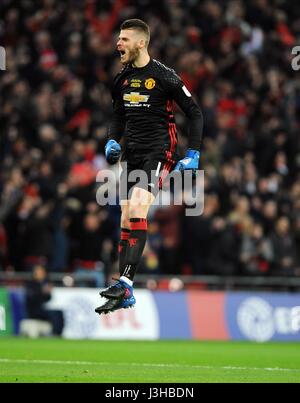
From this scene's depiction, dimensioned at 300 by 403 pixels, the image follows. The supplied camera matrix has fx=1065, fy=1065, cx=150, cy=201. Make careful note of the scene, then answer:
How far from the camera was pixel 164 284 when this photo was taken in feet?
66.4

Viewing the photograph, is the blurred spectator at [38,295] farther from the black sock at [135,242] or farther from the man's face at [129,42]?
the man's face at [129,42]

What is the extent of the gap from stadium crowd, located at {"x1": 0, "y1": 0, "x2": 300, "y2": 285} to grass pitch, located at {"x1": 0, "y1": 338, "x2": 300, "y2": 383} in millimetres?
2547

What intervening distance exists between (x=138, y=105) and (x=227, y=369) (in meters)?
3.01

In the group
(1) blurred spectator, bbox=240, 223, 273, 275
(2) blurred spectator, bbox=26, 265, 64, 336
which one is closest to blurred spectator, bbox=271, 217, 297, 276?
(1) blurred spectator, bbox=240, 223, 273, 275

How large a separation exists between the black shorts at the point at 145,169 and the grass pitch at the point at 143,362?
193cm

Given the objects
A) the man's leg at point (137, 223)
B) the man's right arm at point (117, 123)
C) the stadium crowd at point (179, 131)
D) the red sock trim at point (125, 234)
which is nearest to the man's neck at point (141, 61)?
the man's right arm at point (117, 123)

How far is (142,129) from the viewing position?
11.6 metres

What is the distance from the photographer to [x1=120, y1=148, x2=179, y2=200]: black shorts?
11.4m

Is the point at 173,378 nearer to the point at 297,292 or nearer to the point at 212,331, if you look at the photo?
the point at 212,331

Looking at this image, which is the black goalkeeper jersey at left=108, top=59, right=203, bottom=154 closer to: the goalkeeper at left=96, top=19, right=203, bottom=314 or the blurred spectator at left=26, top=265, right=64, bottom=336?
the goalkeeper at left=96, top=19, right=203, bottom=314

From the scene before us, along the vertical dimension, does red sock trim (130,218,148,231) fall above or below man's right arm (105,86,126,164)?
below

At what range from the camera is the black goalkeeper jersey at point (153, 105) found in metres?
11.5

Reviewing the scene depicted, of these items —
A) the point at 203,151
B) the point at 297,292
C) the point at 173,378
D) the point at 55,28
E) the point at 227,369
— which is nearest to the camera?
the point at 173,378

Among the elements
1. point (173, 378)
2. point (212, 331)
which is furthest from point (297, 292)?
point (173, 378)
